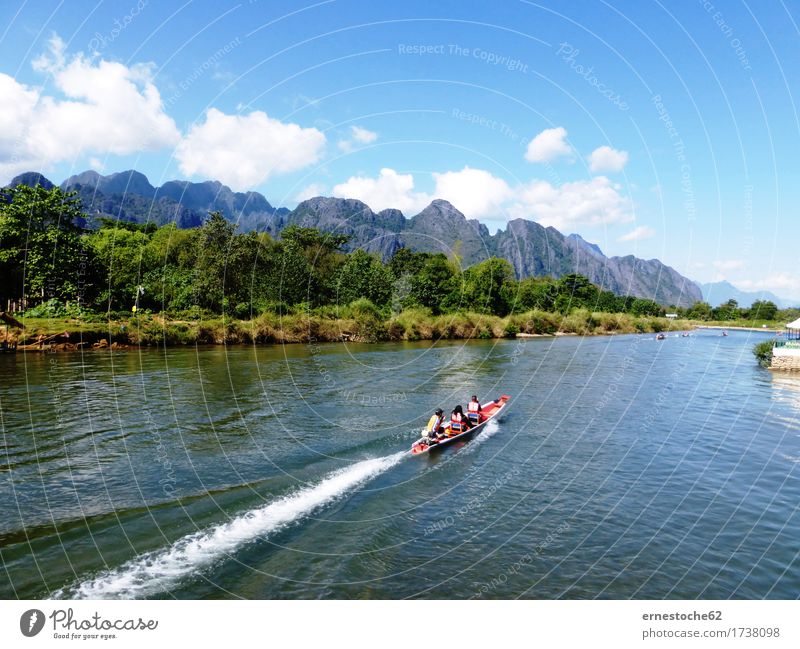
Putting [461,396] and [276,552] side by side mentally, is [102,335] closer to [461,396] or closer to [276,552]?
[461,396]

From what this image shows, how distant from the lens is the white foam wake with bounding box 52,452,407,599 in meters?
10.9

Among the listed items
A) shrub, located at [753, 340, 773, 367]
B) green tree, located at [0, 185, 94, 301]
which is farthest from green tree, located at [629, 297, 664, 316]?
green tree, located at [0, 185, 94, 301]

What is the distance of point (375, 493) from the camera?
1734cm

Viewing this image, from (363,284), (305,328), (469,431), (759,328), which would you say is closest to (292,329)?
(305,328)

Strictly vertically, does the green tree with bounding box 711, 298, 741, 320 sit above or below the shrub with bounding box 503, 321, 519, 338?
above

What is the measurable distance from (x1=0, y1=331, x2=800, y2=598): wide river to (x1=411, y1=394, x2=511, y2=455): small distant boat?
1.75 feet

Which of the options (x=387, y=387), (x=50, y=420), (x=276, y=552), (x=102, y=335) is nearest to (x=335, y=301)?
(x=102, y=335)

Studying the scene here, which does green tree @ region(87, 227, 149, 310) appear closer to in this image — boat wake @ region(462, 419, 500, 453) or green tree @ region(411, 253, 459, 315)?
green tree @ region(411, 253, 459, 315)

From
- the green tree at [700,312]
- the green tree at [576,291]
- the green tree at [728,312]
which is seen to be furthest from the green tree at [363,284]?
the green tree at [700,312]

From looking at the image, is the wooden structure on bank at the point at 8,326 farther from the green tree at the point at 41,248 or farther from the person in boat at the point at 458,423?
the person in boat at the point at 458,423

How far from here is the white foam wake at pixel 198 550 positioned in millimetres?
10914

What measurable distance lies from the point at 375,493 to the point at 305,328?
49072 millimetres

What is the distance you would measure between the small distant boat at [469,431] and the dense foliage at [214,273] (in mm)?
32190

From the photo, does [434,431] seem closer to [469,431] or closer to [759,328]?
[469,431]
